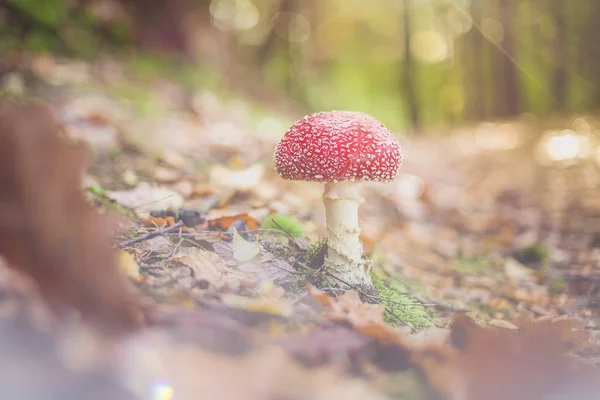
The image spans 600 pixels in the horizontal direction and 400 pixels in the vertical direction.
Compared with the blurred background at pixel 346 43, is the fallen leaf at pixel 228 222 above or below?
below

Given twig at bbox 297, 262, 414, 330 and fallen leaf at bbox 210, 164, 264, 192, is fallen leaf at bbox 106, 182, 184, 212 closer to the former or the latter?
fallen leaf at bbox 210, 164, 264, 192

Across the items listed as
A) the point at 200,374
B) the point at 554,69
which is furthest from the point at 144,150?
the point at 554,69

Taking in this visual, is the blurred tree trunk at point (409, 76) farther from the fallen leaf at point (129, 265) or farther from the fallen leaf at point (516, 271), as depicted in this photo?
the fallen leaf at point (129, 265)

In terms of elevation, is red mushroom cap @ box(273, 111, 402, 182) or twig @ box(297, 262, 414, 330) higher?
red mushroom cap @ box(273, 111, 402, 182)

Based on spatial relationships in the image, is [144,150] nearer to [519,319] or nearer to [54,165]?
[54,165]

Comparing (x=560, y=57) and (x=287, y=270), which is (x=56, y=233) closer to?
(x=287, y=270)

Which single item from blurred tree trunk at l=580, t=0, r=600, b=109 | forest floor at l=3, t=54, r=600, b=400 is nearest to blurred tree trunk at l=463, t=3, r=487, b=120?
blurred tree trunk at l=580, t=0, r=600, b=109

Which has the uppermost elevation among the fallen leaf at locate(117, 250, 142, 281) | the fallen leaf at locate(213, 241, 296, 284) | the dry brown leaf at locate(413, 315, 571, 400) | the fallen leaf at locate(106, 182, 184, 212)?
the fallen leaf at locate(106, 182, 184, 212)

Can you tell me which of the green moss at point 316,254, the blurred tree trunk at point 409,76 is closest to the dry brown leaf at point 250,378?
the green moss at point 316,254
